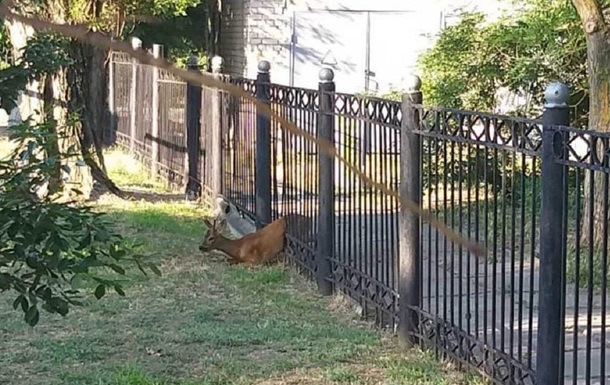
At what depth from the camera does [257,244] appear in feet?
28.1

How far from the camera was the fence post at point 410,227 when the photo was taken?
6.02 metres

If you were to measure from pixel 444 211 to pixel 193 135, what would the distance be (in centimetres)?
685

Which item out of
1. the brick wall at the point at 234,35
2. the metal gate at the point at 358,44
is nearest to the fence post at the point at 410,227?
the metal gate at the point at 358,44

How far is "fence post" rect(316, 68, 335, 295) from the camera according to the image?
24.7 ft

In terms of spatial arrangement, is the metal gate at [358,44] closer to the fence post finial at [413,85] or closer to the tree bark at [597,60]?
the tree bark at [597,60]

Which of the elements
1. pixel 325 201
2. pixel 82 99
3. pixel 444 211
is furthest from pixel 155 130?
pixel 444 211

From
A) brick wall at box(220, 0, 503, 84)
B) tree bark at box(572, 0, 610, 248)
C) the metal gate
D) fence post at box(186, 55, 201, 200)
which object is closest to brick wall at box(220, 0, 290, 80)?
brick wall at box(220, 0, 503, 84)

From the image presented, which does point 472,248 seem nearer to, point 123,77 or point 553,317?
point 553,317

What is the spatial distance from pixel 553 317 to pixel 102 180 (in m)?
8.34

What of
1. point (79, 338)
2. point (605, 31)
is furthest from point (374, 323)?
point (605, 31)

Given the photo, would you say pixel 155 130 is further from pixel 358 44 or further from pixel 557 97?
pixel 557 97

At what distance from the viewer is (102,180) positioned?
1219cm

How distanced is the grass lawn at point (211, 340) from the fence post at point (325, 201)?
0.19m

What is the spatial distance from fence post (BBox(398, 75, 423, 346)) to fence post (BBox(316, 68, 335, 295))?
1.41 meters
